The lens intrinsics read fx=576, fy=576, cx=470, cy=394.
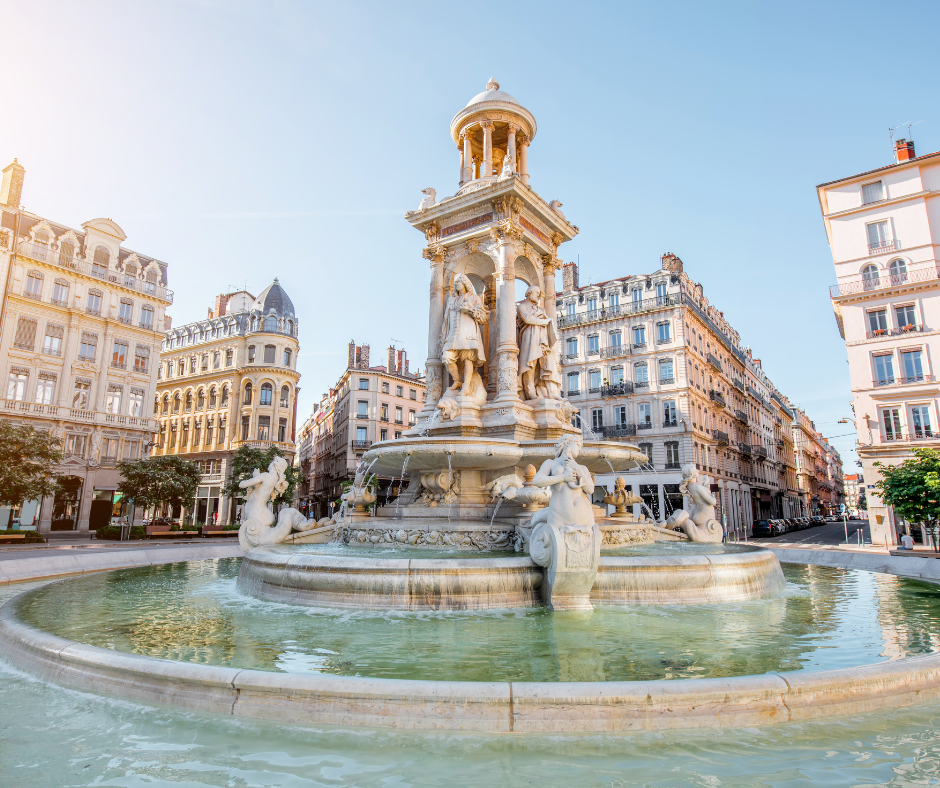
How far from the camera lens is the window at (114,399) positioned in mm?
40906

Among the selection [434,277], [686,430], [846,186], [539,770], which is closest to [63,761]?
[539,770]

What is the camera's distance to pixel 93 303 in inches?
1630

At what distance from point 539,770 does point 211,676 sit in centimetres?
225

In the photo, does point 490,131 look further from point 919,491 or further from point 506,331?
point 919,491

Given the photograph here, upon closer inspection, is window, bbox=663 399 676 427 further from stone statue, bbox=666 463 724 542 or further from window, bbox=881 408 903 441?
→ stone statue, bbox=666 463 724 542

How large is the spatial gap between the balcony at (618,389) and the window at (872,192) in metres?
18.9

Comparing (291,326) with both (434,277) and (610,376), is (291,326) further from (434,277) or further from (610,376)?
(434,277)

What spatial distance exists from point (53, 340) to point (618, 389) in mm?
40194

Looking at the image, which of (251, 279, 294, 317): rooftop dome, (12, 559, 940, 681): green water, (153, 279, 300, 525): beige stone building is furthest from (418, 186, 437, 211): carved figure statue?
(251, 279, 294, 317): rooftop dome

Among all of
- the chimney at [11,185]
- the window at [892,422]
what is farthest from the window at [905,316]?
the chimney at [11,185]

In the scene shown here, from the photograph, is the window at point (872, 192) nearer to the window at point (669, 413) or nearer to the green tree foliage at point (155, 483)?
the window at point (669, 413)

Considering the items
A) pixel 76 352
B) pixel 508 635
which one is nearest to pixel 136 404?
pixel 76 352

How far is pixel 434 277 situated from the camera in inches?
588

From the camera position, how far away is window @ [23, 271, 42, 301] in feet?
125
